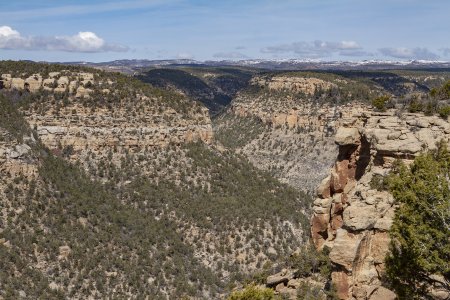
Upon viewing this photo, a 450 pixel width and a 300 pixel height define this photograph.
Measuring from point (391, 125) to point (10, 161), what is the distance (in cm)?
3604

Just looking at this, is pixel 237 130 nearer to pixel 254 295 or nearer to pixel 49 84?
pixel 49 84

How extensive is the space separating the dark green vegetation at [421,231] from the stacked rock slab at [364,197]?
4.08 ft

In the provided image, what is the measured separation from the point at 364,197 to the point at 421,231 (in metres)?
5.03

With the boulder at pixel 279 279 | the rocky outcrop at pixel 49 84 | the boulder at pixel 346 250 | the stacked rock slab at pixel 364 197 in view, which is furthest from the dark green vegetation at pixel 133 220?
the boulder at pixel 346 250

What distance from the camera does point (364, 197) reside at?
2069 centimetres

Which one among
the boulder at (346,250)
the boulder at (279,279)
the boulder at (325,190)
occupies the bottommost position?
the boulder at (279,279)

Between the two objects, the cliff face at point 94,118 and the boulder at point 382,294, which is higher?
the cliff face at point 94,118

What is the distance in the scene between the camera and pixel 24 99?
186 feet

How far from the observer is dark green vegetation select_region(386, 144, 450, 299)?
15.4m

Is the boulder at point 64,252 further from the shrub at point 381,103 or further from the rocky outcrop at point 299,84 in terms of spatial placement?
the rocky outcrop at point 299,84

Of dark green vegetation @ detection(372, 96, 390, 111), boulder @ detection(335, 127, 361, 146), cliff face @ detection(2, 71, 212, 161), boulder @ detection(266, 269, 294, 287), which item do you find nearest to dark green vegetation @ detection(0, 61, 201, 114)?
cliff face @ detection(2, 71, 212, 161)

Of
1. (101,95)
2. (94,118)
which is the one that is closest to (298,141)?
(101,95)

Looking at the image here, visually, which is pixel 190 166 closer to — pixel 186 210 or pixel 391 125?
pixel 186 210

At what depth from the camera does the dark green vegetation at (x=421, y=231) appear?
15383mm
